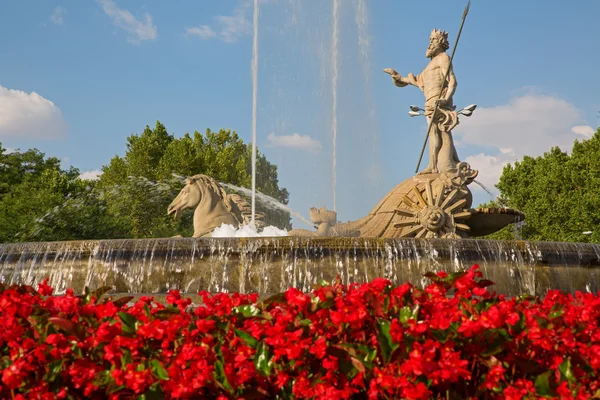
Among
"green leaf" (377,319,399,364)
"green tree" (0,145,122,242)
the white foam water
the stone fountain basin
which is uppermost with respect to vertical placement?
"green tree" (0,145,122,242)

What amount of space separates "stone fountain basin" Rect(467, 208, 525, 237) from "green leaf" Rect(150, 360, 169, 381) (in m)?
11.6

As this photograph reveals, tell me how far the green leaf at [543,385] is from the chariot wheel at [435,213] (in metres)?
10.2

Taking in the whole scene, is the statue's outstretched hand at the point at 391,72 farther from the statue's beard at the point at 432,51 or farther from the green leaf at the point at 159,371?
the green leaf at the point at 159,371

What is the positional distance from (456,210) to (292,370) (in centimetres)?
1095

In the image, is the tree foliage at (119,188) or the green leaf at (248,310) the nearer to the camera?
the green leaf at (248,310)

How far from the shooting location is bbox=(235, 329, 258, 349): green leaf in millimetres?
3088

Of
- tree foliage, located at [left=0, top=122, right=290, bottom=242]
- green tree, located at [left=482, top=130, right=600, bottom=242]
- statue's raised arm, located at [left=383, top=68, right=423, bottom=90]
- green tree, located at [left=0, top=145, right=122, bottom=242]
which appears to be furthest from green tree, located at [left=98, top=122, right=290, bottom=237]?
statue's raised arm, located at [left=383, top=68, right=423, bottom=90]

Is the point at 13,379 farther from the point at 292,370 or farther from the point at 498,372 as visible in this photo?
the point at 498,372

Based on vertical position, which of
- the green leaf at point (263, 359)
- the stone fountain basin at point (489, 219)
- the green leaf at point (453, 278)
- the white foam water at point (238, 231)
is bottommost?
the green leaf at point (263, 359)

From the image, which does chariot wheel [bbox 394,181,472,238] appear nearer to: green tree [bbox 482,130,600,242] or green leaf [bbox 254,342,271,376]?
green leaf [bbox 254,342,271,376]

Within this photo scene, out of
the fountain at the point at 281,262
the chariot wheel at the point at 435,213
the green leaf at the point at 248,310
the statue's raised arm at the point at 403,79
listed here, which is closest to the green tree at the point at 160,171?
the statue's raised arm at the point at 403,79

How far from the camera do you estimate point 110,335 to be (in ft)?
10.3


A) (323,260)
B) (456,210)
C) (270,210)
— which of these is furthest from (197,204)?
(323,260)

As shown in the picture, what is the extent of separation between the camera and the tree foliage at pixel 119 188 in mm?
31453
